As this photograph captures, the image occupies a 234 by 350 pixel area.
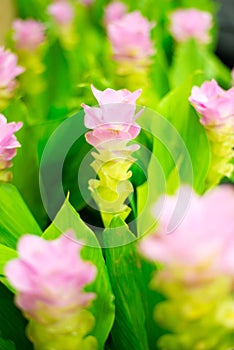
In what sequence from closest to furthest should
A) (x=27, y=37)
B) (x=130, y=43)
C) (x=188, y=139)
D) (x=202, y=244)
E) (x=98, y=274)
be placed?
(x=202, y=244)
(x=98, y=274)
(x=188, y=139)
(x=130, y=43)
(x=27, y=37)

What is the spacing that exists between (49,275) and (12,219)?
9.0 inches

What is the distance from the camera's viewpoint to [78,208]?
622 mm

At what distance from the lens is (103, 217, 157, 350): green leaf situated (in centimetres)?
46

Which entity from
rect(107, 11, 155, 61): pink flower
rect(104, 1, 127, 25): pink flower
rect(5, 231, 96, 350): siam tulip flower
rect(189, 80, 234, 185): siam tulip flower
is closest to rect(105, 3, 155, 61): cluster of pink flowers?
rect(107, 11, 155, 61): pink flower

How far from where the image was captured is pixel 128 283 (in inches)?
18.2

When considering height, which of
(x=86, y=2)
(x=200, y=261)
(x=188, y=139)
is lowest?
(x=86, y=2)

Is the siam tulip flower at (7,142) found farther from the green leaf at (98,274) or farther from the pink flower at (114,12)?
the pink flower at (114,12)

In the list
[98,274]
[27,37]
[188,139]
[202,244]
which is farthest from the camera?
[27,37]

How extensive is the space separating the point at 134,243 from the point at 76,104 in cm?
32

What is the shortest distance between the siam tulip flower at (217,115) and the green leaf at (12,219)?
19cm

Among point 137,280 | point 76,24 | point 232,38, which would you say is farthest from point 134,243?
point 232,38

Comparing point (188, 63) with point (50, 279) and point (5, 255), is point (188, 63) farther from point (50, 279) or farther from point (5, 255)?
point (50, 279)

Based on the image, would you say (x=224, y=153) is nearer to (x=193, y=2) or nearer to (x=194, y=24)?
(x=194, y=24)

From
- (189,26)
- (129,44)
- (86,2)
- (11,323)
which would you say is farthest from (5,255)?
(86,2)
